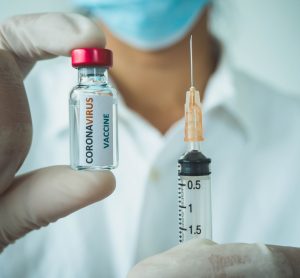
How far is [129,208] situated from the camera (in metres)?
1.30

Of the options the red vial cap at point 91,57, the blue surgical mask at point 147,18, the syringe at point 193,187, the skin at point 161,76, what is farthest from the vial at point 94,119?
the skin at point 161,76

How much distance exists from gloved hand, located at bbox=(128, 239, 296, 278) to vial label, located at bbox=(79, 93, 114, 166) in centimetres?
20

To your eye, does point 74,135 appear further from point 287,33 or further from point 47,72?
point 287,33

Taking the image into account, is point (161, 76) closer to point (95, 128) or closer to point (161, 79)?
point (161, 79)

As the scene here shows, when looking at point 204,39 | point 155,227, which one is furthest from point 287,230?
point 204,39

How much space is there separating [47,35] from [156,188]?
64cm

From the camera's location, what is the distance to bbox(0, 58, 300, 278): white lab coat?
1.28m

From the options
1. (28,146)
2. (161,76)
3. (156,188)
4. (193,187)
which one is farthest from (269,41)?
(28,146)

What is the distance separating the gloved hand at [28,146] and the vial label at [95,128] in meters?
0.04

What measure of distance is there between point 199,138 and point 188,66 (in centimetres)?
73

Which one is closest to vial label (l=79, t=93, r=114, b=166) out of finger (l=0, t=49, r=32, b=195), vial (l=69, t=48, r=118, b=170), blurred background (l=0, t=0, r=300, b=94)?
vial (l=69, t=48, r=118, b=170)

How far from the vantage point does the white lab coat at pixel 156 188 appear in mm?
1281

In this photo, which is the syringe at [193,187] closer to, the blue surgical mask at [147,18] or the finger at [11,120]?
the finger at [11,120]

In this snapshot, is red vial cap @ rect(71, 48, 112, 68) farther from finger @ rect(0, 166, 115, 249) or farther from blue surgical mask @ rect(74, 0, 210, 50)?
blue surgical mask @ rect(74, 0, 210, 50)
